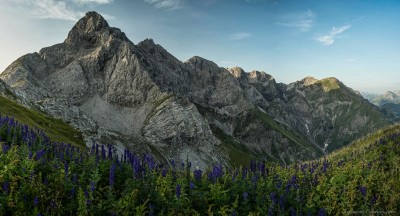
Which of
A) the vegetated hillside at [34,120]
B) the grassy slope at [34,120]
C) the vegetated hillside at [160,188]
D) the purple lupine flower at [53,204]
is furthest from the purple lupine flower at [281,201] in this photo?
the grassy slope at [34,120]

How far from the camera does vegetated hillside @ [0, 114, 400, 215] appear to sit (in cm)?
1049

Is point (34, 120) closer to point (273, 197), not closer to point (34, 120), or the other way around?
point (34, 120)

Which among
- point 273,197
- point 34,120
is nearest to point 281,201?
point 273,197

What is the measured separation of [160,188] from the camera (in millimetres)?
12352

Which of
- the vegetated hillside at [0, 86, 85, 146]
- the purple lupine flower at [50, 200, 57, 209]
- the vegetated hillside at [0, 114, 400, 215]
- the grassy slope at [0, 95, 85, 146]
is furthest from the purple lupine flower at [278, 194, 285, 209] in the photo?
the grassy slope at [0, 95, 85, 146]

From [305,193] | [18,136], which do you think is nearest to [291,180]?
[305,193]

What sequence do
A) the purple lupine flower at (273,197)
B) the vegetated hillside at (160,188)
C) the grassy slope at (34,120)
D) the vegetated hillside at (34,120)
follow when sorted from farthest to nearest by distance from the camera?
1. the vegetated hillside at (34,120)
2. the grassy slope at (34,120)
3. the purple lupine flower at (273,197)
4. the vegetated hillside at (160,188)

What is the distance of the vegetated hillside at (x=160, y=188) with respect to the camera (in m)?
10.5

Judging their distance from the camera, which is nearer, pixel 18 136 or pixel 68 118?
pixel 18 136

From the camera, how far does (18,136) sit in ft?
59.7

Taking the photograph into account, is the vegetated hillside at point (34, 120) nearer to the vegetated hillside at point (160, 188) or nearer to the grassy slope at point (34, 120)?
the grassy slope at point (34, 120)

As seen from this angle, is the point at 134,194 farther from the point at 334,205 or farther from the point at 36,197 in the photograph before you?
the point at 334,205

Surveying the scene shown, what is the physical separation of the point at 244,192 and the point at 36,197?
7.48 meters

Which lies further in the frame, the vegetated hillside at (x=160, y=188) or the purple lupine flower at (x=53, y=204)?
the vegetated hillside at (x=160, y=188)
